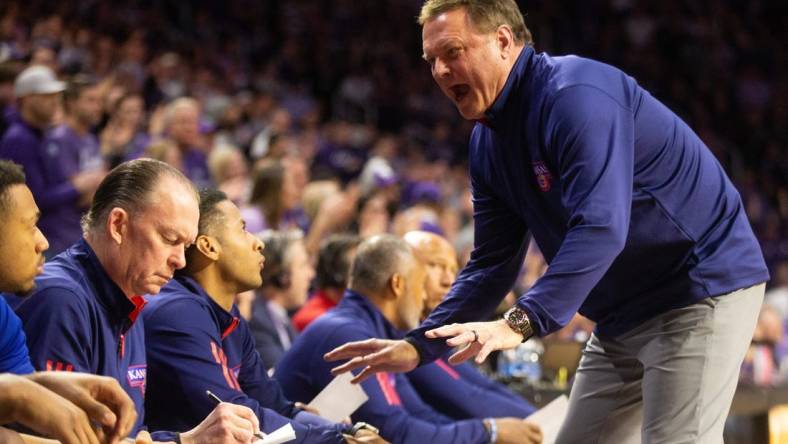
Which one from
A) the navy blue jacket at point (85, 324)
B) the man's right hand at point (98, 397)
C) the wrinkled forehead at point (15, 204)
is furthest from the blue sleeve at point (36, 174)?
the man's right hand at point (98, 397)

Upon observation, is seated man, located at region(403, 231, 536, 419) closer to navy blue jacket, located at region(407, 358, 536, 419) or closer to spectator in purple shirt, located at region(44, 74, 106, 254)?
navy blue jacket, located at region(407, 358, 536, 419)

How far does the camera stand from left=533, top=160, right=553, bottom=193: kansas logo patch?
307 cm

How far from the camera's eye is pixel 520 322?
2.77 meters

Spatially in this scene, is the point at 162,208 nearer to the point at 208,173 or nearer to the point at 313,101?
the point at 208,173

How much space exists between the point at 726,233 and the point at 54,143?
3.88 meters

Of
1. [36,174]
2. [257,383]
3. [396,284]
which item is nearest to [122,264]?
[257,383]

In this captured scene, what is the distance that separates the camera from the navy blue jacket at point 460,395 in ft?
15.9

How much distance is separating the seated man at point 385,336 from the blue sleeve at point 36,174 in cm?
184

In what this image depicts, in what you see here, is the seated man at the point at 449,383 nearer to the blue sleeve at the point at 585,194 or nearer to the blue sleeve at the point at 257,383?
the blue sleeve at the point at 257,383

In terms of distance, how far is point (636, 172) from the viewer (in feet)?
10.1

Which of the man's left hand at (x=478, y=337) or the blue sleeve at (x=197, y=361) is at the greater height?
the man's left hand at (x=478, y=337)

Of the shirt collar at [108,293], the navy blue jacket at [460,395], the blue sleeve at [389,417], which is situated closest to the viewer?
the shirt collar at [108,293]

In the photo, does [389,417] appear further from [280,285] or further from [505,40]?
[280,285]

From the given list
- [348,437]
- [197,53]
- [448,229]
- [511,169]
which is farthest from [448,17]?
[197,53]
